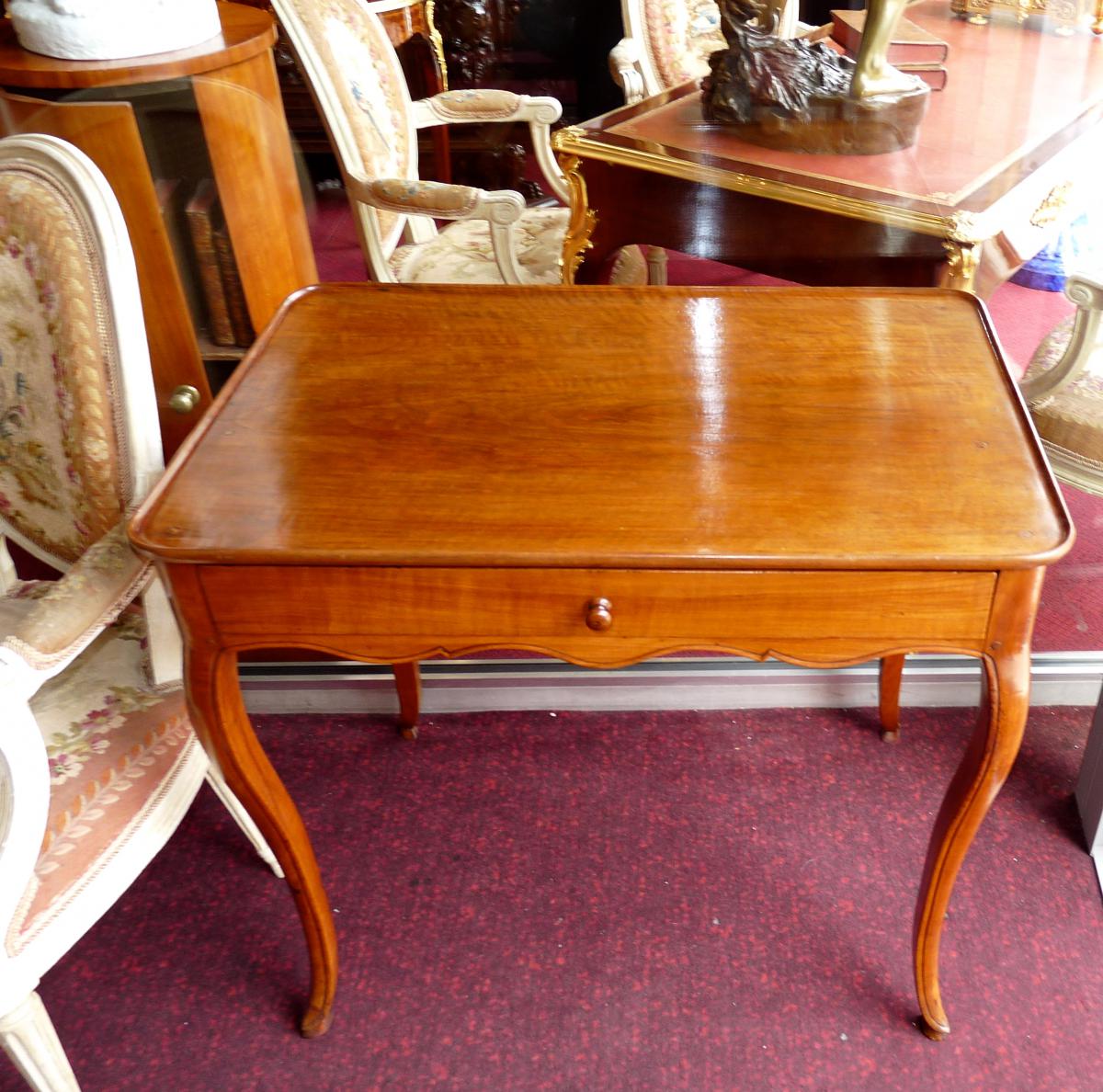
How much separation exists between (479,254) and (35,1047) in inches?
49.0

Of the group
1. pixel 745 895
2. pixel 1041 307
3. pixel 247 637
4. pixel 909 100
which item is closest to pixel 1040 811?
pixel 745 895

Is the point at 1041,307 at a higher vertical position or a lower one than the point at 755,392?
lower

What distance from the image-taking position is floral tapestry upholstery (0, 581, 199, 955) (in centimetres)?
94

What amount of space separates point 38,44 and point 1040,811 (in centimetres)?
167

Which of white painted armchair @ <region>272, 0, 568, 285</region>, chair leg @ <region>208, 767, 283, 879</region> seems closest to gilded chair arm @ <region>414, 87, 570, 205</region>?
white painted armchair @ <region>272, 0, 568, 285</region>

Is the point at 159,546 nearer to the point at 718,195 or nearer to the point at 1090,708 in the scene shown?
the point at 718,195

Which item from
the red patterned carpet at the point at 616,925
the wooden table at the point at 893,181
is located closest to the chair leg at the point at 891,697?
the red patterned carpet at the point at 616,925

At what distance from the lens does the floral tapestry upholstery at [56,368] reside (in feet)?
3.36

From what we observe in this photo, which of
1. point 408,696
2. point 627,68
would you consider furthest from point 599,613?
point 627,68

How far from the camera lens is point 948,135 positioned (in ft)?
4.72

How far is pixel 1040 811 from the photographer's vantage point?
4.75 feet

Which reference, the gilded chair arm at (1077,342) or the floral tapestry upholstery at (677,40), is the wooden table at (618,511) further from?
the floral tapestry upholstery at (677,40)

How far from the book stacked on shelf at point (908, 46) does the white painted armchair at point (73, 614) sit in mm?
983

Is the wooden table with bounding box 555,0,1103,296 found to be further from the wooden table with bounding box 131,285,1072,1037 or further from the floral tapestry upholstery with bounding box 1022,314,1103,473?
the wooden table with bounding box 131,285,1072,1037
